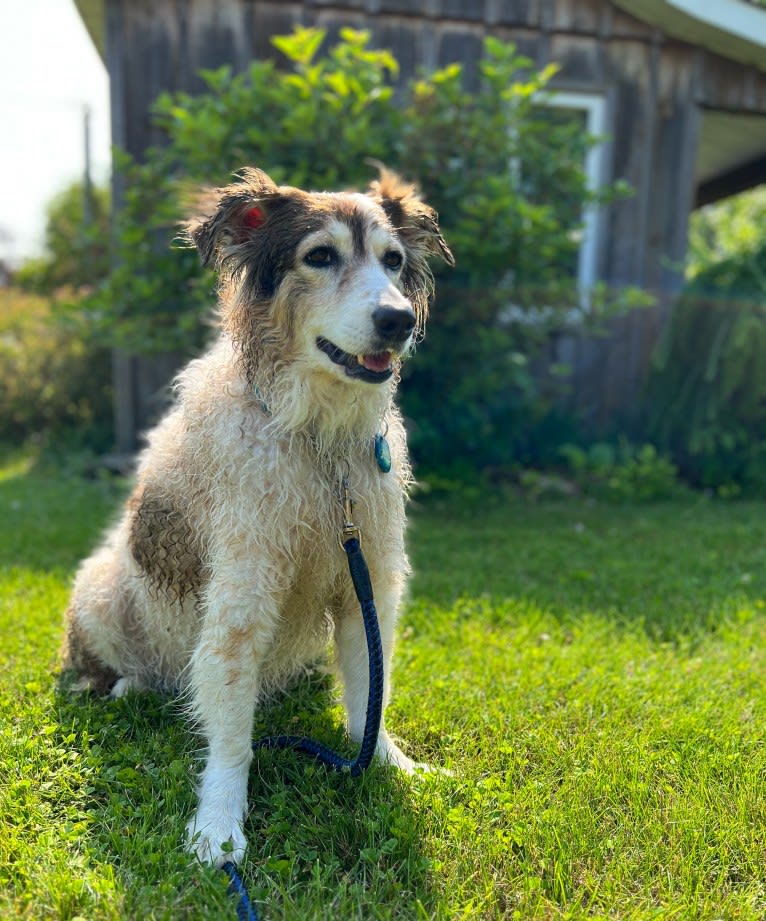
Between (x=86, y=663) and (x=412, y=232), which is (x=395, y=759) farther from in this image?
(x=412, y=232)

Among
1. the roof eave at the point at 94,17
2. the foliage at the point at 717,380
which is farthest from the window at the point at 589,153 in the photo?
the roof eave at the point at 94,17

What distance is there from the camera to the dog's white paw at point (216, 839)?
2156 mm

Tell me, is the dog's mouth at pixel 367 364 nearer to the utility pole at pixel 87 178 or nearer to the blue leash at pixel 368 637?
the blue leash at pixel 368 637

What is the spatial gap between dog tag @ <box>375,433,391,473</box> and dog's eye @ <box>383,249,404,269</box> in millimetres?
556

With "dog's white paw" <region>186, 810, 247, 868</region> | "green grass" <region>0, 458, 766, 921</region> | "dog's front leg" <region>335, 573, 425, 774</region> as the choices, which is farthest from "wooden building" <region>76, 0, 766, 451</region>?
"dog's white paw" <region>186, 810, 247, 868</region>

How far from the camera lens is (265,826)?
2373 millimetres

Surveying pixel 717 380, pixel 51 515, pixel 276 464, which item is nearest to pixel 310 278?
pixel 276 464

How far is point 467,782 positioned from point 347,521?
36.8 inches

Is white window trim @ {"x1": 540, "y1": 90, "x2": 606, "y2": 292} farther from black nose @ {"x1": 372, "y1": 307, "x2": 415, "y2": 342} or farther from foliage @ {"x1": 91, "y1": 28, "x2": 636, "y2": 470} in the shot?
black nose @ {"x1": 372, "y1": 307, "x2": 415, "y2": 342}

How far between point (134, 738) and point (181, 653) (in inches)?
13.1

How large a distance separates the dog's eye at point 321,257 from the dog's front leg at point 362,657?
102 cm

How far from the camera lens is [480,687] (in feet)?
10.4

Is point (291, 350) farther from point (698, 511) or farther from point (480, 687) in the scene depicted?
point (698, 511)

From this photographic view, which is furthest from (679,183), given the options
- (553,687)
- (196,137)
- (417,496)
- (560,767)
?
(560,767)
